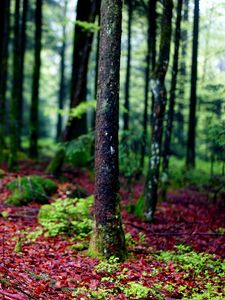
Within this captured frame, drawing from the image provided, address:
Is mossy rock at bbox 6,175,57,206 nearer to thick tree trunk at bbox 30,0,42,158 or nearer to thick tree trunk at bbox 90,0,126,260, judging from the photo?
thick tree trunk at bbox 90,0,126,260

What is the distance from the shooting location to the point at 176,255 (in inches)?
335

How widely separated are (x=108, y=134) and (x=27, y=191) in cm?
569

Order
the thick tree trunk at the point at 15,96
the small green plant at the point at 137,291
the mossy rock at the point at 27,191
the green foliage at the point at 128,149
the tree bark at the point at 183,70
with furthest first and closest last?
the tree bark at the point at 183,70
the thick tree trunk at the point at 15,96
the green foliage at the point at 128,149
the mossy rock at the point at 27,191
the small green plant at the point at 137,291

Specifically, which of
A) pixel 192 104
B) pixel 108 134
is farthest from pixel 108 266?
pixel 192 104

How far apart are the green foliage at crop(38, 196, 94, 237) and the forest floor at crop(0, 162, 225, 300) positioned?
0.29m

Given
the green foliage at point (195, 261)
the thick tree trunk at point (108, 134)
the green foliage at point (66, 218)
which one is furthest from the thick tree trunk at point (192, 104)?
the green foliage at point (195, 261)

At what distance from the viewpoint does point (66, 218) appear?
32.8 ft

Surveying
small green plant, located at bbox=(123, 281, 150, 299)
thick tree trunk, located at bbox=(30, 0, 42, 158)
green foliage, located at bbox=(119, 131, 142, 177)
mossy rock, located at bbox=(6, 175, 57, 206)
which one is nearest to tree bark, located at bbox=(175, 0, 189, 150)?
green foliage, located at bbox=(119, 131, 142, 177)

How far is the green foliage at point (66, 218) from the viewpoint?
9508 millimetres

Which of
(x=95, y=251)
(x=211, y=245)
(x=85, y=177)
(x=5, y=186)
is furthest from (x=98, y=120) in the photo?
(x=85, y=177)

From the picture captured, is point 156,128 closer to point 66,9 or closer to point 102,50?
point 102,50

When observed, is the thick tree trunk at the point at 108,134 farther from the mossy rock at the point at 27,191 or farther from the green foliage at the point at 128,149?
the green foliage at the point at 128,149

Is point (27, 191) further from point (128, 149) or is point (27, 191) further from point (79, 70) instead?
point (79, 70)

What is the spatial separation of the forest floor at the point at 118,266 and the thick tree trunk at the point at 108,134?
553 mm
